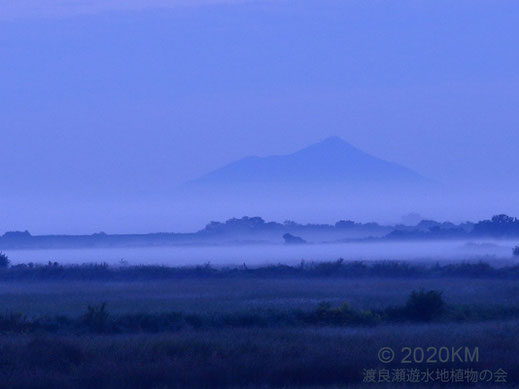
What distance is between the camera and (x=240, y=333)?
1997 cm

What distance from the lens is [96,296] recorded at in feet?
116

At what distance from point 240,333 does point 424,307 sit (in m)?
7.46

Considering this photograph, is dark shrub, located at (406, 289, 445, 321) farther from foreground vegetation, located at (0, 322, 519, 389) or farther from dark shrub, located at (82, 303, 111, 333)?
dark shrub, located at (82, 303, 111, 333)

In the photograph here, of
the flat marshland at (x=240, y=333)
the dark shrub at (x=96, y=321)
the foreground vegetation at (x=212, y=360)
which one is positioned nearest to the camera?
the foreground vegetation at (x=212, y=360)

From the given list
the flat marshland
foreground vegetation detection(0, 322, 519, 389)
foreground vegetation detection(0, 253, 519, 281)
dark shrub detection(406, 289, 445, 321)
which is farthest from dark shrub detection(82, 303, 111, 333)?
foreground vegetation detection(0, 253, 519, 281)

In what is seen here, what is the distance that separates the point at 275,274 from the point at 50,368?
3422 centimetres

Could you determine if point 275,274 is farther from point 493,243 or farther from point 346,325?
point 493,243

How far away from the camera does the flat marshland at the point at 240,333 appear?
52.0 ft

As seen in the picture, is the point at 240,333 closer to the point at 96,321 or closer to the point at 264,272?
the point at 96,321

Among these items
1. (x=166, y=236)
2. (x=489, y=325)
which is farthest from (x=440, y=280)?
(x=166, y=236)

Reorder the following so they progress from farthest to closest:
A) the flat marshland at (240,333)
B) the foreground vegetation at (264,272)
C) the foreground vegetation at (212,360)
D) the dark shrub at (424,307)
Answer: the foreground vegetation at (264,272), the dark shrub at (424,307), the flat marshland at (240,333), the foreground vegetation at (212,360)

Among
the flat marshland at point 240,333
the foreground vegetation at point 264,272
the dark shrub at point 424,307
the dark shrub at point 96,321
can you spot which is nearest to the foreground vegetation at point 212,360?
the flat marshland at point 240,333

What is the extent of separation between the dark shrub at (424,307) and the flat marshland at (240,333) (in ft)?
0.10

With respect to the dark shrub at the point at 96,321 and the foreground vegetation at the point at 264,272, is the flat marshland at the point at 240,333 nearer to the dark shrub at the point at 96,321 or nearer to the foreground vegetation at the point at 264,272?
the dark shrub at the point at 96,321
